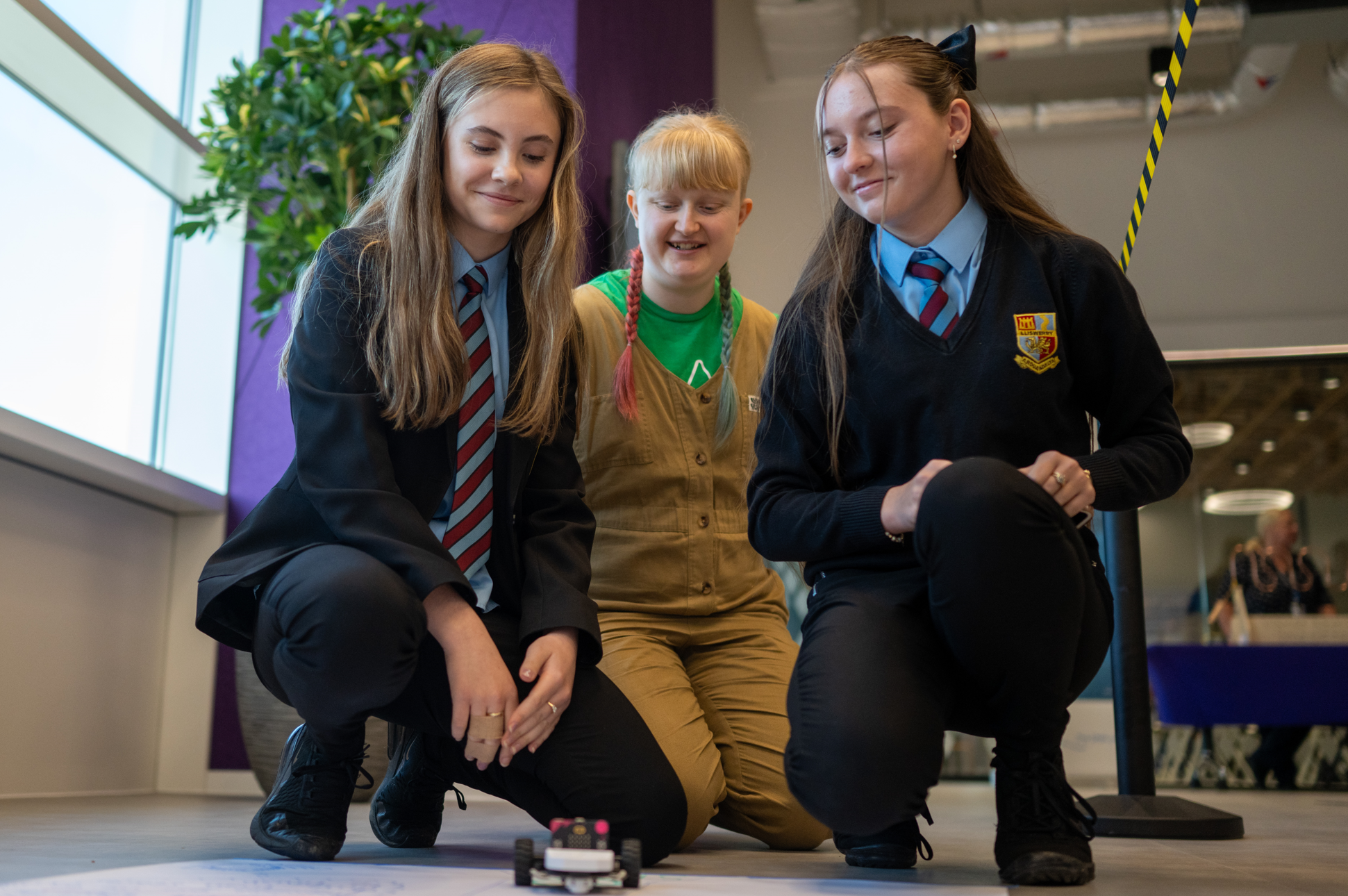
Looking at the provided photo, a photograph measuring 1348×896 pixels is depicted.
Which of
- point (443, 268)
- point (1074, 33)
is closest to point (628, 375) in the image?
point (443, 268)

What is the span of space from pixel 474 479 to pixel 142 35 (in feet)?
8.22

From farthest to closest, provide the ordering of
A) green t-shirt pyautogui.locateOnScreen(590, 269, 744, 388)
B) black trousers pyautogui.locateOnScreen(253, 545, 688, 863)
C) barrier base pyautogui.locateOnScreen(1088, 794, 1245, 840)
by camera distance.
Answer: green t-shirt pyautogui.locateOnScreen(590, 269, 744, 388) < barrier base pyautogui.locateOnScreen(1088, 794, 1245, 840) < black trousers pyautogui.locateOnScreen(253, 545, 688, 863)

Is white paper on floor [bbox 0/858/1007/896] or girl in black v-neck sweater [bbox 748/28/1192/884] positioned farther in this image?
girl in black v-neck sweater [bbox 748/28/1192/884]

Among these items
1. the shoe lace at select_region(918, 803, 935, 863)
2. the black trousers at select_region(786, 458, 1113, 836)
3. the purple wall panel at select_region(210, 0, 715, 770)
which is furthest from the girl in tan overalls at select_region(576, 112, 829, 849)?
the purple wall panel at select_region(210, 0, 715, 770)

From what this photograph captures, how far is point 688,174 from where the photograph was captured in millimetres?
1892

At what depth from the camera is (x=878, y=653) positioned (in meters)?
1.17

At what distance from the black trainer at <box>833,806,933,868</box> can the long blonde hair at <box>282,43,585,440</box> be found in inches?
24.9

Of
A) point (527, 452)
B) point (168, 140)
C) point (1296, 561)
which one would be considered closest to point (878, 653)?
point (527, 452)

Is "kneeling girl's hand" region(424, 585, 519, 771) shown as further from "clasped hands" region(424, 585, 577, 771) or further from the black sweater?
the black sweater

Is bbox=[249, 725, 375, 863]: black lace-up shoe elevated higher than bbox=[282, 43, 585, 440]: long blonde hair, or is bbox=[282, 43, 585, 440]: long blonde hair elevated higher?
bbox=[282, 43, 585, 440]: long blonde hair

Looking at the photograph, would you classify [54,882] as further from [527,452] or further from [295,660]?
[527,452]

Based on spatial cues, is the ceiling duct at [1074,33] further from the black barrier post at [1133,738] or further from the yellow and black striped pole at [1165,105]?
the black barrier post at [1133,738]

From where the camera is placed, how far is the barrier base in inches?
70.1

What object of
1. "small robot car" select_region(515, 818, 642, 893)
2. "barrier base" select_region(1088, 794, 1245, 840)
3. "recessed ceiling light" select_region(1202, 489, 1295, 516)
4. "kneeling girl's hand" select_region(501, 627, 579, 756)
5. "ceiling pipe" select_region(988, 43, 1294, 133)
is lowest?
"barrier base" select_region(1088, 794, 1245, 840)
